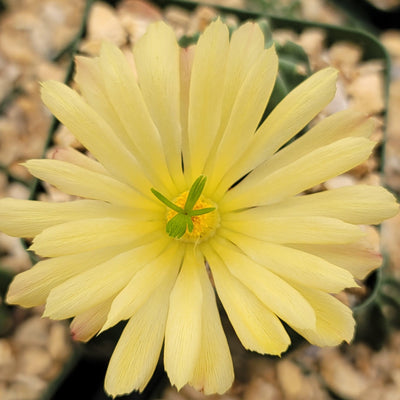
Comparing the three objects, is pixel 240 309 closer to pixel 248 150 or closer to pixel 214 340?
pixel 214 340

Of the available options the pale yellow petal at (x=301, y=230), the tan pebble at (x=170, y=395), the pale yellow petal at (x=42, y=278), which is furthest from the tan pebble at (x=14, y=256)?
the pale yellow petal at (x=301, y=230)

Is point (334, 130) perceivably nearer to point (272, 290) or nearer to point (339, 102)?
point (272, 290)

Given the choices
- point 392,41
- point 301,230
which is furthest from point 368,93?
point 301,230

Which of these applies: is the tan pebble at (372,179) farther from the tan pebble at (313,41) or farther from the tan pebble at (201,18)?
the tan pebble at (201,18)

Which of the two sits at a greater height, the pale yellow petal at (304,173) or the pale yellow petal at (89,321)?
the pale yellow petal at (304,173)

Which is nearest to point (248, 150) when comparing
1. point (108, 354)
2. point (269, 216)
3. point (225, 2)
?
point (269, 216)
